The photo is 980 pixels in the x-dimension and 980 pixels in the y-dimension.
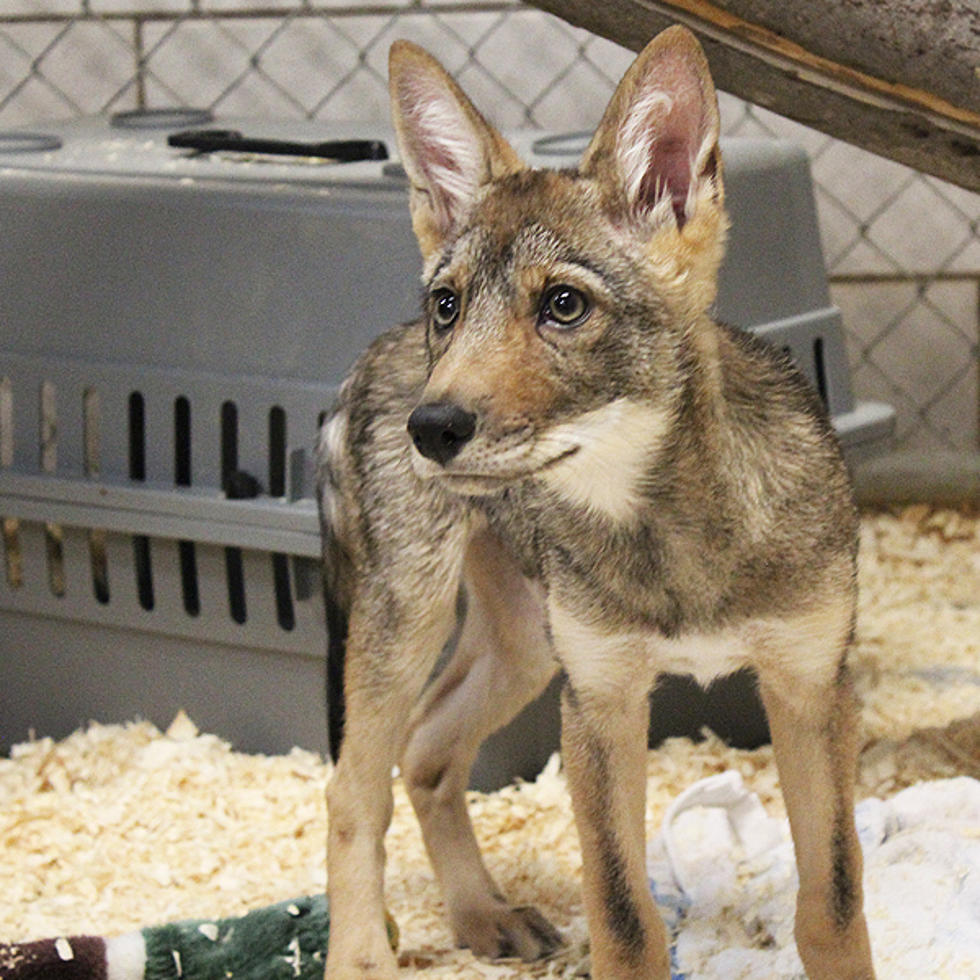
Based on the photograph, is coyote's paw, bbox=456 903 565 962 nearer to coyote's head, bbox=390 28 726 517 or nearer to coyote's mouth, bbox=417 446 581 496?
coyote's head, bbox=390 28 726 517

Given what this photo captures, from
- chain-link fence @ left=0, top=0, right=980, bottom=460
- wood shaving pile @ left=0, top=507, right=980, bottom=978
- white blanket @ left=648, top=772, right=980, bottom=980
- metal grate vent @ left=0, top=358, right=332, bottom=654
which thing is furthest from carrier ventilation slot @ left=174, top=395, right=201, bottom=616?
chain-link fence @ left=0, top=0, right=980, bottom=460

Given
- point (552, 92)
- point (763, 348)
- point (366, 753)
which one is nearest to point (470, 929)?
point (366, 753)

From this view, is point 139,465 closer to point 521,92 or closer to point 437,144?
point 437,144

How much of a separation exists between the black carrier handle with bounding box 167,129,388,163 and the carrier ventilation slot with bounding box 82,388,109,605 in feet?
2.16

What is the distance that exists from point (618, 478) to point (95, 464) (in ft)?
5.47

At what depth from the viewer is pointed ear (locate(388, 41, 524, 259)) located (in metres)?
2.27

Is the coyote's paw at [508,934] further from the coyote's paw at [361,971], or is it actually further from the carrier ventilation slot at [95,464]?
the carrier ventilation slot at [95,464]

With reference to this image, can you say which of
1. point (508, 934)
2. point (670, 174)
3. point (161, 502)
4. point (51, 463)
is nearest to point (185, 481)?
point (161, 502)

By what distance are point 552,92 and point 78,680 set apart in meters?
2.31

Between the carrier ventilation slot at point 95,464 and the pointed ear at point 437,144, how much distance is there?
1313 millimetres

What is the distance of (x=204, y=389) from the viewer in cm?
330

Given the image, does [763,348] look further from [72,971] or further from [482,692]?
[72,971]

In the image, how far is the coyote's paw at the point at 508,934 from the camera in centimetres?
275

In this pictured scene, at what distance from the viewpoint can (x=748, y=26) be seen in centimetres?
258
